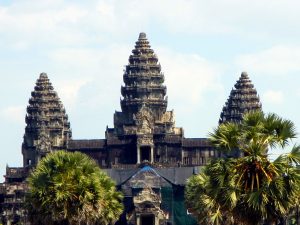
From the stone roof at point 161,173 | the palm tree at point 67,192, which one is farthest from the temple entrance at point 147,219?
the palm tree at point 67,192

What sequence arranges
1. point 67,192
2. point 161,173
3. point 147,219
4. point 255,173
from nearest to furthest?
point 255,173 → point 67,192 → point 147,219 → point 161,173

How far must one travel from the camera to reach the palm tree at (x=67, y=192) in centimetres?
8094

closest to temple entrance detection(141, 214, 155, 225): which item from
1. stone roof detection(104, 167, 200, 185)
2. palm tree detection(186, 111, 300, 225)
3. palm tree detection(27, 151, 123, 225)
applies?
stone roof detection(104, 167, 200, 185)

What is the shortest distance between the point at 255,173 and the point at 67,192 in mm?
19159

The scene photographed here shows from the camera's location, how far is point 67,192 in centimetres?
8088

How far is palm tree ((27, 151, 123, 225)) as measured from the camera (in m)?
80.9

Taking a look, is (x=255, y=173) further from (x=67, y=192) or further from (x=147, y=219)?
(x=147, y=219)

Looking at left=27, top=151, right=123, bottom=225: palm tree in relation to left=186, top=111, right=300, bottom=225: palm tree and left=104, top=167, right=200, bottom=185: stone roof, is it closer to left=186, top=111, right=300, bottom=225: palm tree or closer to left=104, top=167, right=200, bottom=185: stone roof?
left=186, top=111, right=300, bottom=225: palm tree

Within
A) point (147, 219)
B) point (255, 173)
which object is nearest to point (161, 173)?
point (147, 219)

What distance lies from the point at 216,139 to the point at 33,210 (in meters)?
22.9

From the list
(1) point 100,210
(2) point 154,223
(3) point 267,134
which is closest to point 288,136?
(3) point 267,134

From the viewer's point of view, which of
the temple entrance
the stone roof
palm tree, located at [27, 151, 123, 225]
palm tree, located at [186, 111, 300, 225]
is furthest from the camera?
the stone roof

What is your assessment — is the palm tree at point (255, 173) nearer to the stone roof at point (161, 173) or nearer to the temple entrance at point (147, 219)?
the temple entrance at point (147, 219)

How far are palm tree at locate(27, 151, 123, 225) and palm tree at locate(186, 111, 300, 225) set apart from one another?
16.1 m
